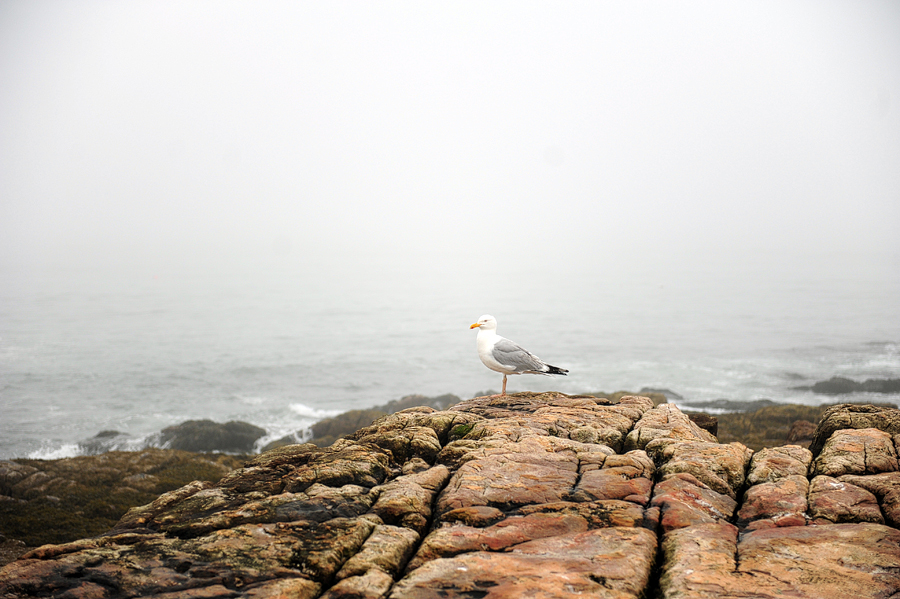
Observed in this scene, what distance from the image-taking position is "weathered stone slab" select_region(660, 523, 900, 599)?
4746 millimetres

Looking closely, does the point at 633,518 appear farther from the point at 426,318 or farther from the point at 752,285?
the point at 752,285

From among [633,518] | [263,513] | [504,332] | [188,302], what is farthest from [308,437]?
[188,302]

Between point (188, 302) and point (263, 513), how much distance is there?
9537 centimetres

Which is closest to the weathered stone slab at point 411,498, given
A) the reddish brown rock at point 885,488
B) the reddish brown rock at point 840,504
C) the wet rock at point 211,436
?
the reddish brown rock at point 840,504

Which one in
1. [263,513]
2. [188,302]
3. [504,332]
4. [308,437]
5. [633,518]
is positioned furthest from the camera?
[188,302]

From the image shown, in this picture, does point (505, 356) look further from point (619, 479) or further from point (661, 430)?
point (619, 479)

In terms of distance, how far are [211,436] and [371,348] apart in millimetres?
27477

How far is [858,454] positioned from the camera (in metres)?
7.43

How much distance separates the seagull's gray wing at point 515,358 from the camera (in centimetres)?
1161

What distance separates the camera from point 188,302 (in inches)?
3575

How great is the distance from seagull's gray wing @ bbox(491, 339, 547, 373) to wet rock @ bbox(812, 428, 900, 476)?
548 cm

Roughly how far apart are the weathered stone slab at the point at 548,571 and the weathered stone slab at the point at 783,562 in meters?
0.33

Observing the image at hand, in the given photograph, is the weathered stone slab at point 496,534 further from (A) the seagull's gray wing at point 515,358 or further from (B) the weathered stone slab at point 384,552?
(A) the seagull's gray wing at point 515,358

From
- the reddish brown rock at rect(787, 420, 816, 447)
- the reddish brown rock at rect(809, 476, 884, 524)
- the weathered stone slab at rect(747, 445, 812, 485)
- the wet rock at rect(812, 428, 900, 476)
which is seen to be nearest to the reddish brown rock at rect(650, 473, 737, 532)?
the weathered stone slab at rect(747, 445, 812, 485)
